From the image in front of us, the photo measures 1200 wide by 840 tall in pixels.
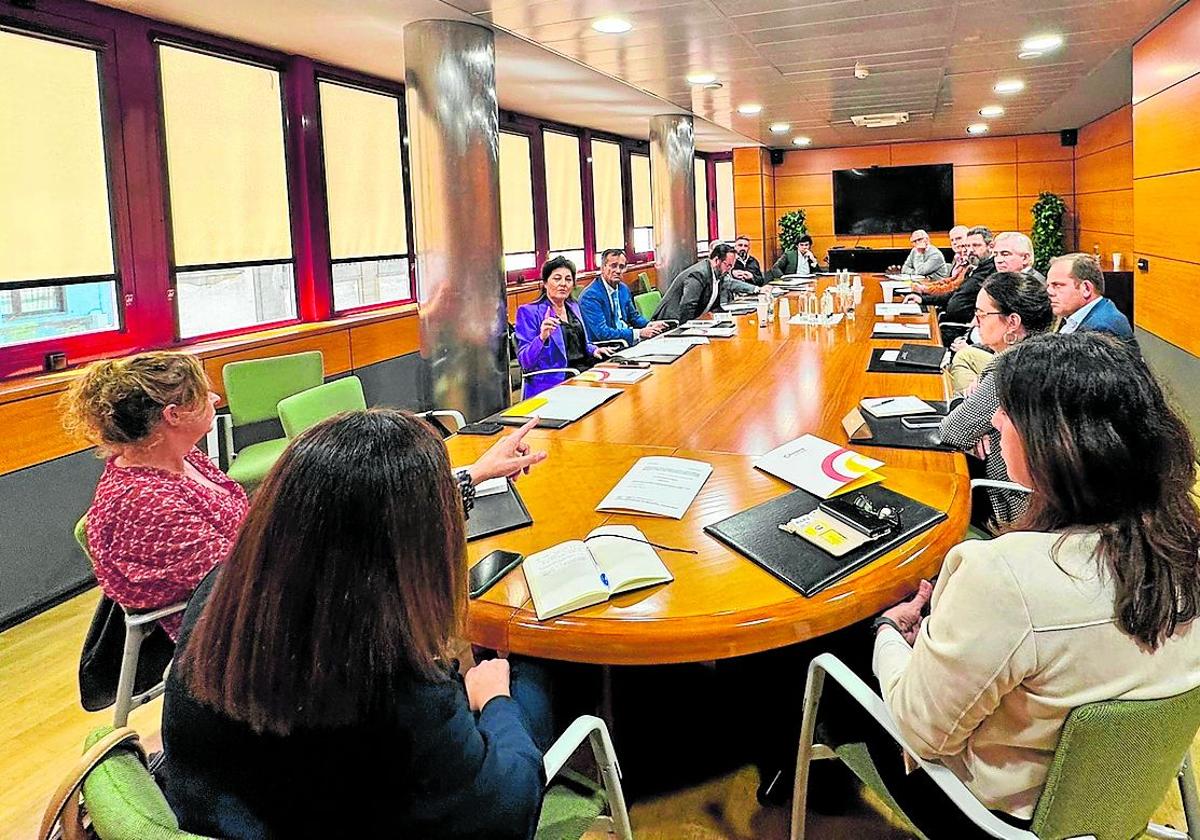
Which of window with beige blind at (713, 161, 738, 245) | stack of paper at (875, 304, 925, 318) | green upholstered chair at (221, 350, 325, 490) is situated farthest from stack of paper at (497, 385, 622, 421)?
window with beige blind at (713, 161, 738, 245)

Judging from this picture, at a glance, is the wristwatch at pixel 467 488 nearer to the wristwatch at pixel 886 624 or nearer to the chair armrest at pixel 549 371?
the wristwatch at pixel 886 624

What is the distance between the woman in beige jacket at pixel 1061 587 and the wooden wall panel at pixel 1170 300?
167 inches

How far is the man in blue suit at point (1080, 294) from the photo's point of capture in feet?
12.0

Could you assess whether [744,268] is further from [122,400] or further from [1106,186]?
[122,400]

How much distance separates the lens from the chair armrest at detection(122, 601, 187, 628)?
1855 millimetres

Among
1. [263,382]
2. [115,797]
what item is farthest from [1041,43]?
[115,797]

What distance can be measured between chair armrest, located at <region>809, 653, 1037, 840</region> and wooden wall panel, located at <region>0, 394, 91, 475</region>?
332 centimetres

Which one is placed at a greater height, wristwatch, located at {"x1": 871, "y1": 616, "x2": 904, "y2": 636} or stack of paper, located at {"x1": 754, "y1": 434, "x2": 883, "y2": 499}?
stack of paper, located at {"x1": 754, "y1": 434, "x2": 883, "y2": 499}

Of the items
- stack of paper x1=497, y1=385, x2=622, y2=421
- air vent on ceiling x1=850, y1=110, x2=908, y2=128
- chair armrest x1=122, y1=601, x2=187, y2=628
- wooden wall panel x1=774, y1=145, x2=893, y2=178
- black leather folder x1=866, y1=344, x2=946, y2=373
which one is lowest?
chair armrest x1=122, y1=601, x2=187, y2=628

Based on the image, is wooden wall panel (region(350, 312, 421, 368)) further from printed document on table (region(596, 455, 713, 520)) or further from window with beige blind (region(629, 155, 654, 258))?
window with beige blind (region(629, 155, 654, 258))

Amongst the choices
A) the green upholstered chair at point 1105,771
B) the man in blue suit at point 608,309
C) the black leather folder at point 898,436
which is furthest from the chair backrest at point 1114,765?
the man in blue suit at point 608,309

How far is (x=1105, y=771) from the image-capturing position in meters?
1.19

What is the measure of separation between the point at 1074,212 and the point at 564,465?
12.7 metres

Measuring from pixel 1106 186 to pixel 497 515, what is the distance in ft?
37.0
